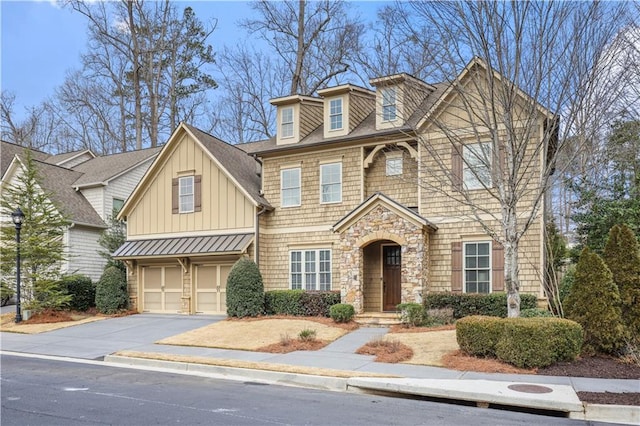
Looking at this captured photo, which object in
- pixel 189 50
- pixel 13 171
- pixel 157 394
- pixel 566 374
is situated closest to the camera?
pixel 157 394

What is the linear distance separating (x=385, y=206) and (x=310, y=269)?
411 centimetres

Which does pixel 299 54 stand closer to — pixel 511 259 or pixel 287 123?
pixel 287 123

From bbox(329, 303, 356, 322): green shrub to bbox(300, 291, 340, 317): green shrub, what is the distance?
1.08 meters

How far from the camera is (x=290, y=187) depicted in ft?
66.9

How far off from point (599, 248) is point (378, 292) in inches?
281

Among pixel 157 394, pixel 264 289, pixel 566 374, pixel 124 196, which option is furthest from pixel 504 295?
pixel 124 196

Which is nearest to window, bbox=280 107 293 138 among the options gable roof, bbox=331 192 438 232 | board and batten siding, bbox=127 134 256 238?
board and batten siding, bbox=127 134 256 238

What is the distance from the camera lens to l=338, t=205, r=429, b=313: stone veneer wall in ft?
54.2

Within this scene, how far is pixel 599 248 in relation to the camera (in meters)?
17.2

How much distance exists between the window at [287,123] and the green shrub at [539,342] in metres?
12.5

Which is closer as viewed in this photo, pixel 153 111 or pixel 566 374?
pixel 566 374

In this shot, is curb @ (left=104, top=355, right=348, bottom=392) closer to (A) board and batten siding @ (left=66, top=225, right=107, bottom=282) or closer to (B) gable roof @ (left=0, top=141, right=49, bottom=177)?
(A) board and batten siding @ (left=66, top=225, right=107, bottom=282)

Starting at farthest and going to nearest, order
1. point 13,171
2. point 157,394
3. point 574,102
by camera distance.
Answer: point 13,171 < point 574,102 < point 157,394

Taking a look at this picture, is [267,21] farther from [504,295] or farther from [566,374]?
[566,374]
